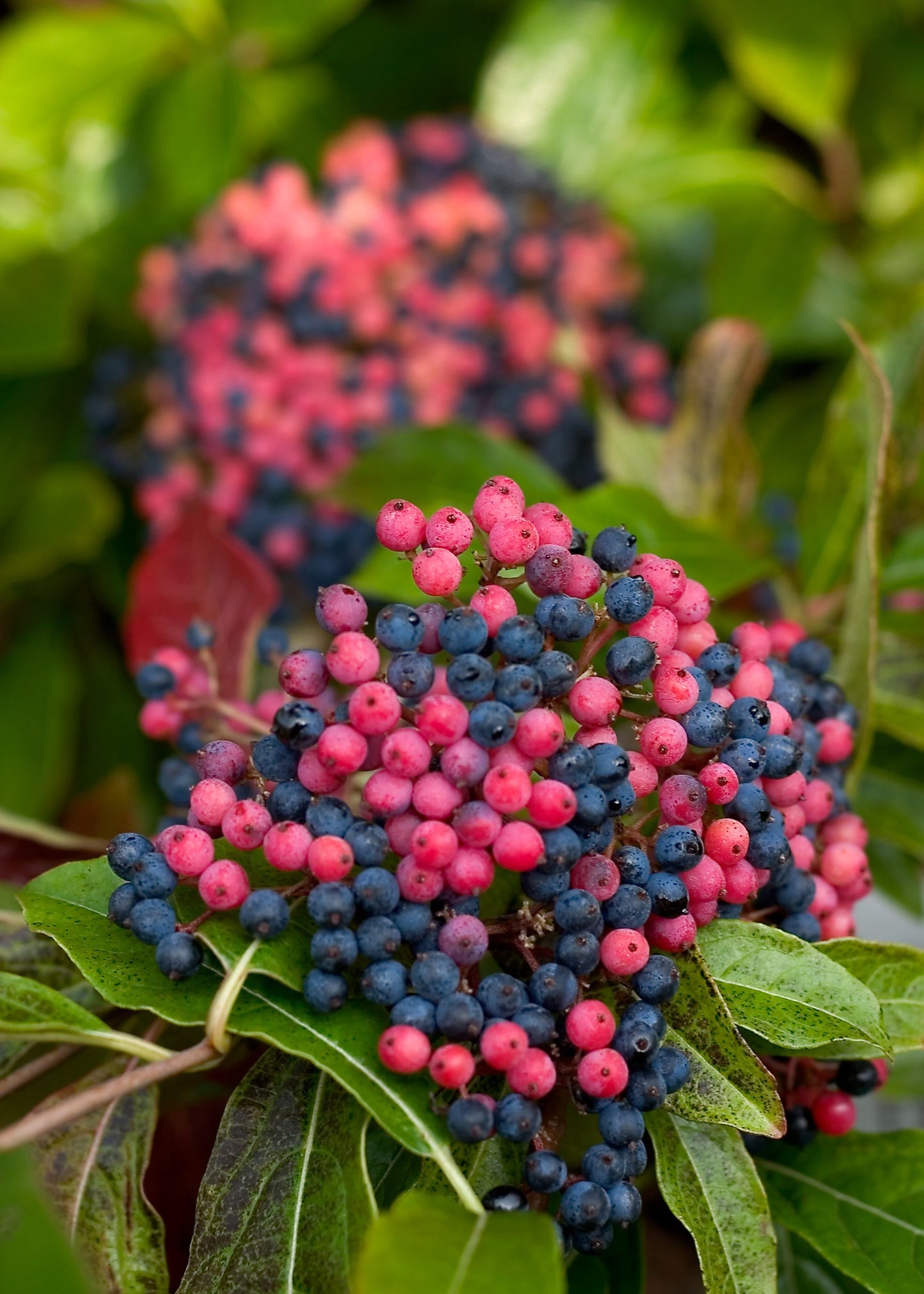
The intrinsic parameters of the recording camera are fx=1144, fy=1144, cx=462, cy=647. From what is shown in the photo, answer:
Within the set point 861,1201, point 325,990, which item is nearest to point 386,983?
point 325,990

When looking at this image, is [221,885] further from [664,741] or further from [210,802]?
[664,741]

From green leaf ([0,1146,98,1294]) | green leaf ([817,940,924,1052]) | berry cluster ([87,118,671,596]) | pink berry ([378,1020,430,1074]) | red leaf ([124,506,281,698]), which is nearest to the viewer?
green leaf ([0,1146,98,1294])

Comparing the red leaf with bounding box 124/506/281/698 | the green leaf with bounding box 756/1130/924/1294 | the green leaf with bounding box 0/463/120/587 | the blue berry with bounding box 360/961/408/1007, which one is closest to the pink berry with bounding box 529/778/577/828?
the blue berry with bounding box 360/961/408/1007

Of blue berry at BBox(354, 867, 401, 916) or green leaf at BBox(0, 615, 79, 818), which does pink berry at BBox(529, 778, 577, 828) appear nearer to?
blue berry at BBox(354, 867, 401, 916)

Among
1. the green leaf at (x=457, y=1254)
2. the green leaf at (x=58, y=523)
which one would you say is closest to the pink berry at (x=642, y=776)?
the green leaf at (x=457, y=1254)

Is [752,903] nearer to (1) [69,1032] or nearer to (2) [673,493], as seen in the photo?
(1) [69,1032]

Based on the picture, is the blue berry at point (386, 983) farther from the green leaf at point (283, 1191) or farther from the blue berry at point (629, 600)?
the blue berry at point (629, 600)
